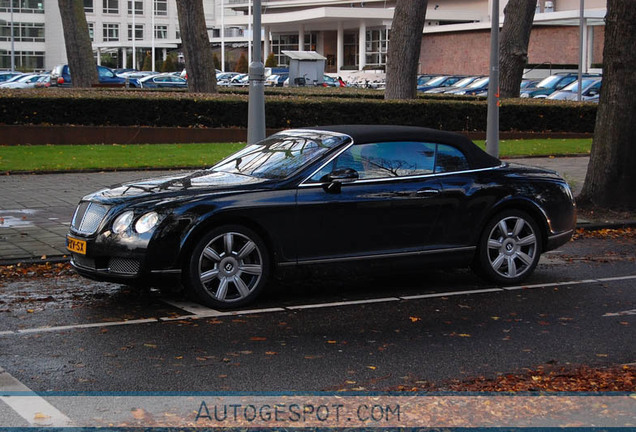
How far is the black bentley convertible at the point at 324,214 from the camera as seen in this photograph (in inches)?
317

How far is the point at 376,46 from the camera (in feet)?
267

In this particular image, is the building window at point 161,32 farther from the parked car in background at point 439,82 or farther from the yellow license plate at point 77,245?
the yellow license plate at point 77,245

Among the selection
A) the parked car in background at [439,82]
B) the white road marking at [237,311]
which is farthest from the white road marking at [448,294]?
the parked car in background at [439,82]

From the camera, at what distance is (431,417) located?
5348 millimetres

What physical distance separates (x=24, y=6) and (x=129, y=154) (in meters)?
85.5

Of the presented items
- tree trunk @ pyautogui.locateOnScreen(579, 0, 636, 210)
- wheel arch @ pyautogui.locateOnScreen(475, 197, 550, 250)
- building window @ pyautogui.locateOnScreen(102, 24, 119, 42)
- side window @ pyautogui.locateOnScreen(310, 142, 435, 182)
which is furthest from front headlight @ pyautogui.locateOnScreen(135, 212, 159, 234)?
building window @ pyautogui.locateOnScreen(102, 24, 119, 42)

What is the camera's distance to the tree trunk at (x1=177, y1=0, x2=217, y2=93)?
29.3 metres

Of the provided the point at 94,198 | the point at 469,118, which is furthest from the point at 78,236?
the point at 469,118

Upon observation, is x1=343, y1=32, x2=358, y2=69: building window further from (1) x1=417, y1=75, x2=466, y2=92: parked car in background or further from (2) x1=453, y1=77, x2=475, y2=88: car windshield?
(2) x1=453, y1=77, x2=475, y2=88: car windshield

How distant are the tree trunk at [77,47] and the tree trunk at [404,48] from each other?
1417 centimetres

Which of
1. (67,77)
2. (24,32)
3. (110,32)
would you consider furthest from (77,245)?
(110,32)

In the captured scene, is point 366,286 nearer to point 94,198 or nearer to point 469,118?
point 94,198

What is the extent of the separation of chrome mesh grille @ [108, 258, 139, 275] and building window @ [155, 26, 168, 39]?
10315 cm

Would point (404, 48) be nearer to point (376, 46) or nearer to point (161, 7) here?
point (376, 46)
